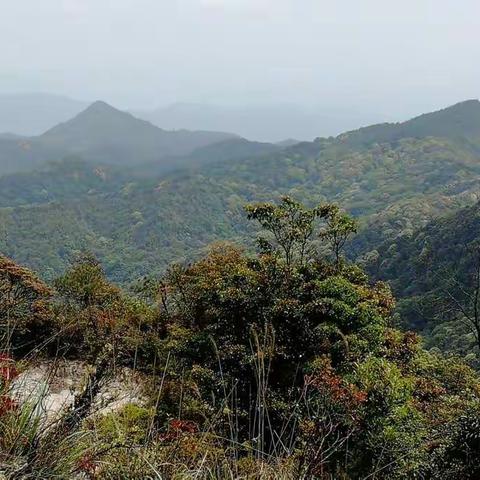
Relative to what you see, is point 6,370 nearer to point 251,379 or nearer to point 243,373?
point 251,379

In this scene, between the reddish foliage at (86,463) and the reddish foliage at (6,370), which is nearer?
the reddish foliage at (86,463)

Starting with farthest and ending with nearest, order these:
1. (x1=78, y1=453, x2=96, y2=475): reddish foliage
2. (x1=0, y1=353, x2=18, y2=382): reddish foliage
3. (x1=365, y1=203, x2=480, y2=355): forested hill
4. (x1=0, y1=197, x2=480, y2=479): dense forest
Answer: (x1=365, y1=203, x2=480, y2=355): forested hill < (x1=0, y1=353, x2=18, y2=382): reddish foliage < (x1=0, y1=197, x2=480, y2=479): dense forest < (x1=78, y1=453, x2=96, y2=475): reddish foliage

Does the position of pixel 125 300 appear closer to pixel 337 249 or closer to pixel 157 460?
pixel 337 249

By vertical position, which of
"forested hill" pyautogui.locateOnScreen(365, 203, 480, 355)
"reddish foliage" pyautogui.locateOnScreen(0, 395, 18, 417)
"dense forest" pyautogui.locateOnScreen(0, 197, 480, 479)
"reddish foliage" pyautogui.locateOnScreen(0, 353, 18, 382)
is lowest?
"forested hill" pyautogui.locateOnScreen(365, 203, 480, 355)

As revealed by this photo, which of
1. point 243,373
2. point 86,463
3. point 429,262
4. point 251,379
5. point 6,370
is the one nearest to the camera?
point 86,463

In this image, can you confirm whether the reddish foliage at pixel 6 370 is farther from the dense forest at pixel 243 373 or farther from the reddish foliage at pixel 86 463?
the reddish foliage at pixel 86 463

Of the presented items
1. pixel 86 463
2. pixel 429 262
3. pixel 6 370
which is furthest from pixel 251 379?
pixel 429 262

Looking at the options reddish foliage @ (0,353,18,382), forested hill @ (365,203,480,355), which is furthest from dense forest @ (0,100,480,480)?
forested hill @ (365,203,480,355)

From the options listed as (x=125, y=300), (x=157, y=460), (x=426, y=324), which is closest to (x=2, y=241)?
(x=426, y=324)

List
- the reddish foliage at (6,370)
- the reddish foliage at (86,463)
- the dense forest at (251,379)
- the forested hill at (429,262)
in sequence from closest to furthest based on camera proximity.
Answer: the reddish foliage at (86,463) < the dense forest at (251,379) < the reddish foliage at (6,370) < the forested hill at (429,262)

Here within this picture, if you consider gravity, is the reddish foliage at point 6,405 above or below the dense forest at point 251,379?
above

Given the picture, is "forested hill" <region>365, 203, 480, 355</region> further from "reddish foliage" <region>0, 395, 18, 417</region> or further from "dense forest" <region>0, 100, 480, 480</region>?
"reddish foliage" <region>0, 395, 18, 417</region>

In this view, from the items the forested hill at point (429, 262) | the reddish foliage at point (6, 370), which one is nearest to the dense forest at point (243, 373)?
the reddish foliage at point (6, 370)

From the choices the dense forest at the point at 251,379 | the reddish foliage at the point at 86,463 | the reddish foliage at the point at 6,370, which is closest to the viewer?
the reddish foliage at the point at 86,463
